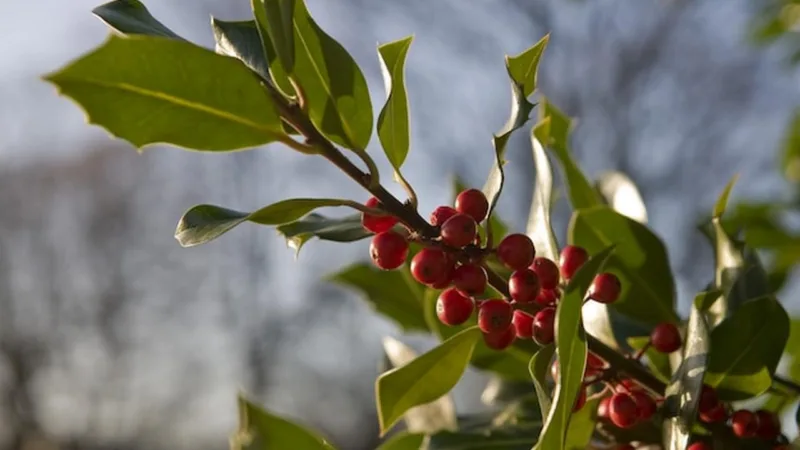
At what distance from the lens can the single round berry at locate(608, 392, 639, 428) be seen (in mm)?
536

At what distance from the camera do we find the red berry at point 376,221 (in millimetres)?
502

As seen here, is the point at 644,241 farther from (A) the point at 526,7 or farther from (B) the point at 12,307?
(B) the point at 12,307

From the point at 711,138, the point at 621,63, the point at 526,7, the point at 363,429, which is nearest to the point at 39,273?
the point at 363,429

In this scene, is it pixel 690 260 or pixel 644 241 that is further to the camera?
pixel 690 260

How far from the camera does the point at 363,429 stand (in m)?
9.88

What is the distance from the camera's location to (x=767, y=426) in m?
0.59

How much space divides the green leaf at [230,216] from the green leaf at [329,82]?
59 millimetres

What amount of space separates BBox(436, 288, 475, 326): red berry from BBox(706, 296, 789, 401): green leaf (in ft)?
0.64

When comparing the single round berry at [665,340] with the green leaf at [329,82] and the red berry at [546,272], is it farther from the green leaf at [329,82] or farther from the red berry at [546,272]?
the green leaf at [329,82]

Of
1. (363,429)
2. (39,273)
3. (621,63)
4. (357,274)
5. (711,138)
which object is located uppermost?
(621,63)

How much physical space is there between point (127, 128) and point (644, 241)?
461 millimetres

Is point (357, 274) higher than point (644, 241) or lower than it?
lower

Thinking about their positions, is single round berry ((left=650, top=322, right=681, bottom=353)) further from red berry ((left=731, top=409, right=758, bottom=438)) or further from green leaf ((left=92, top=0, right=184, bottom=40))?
green leaf ((left=92, top=0, right=184, bottom=40))

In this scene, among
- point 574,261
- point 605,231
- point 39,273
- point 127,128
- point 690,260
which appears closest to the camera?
point 127,128
